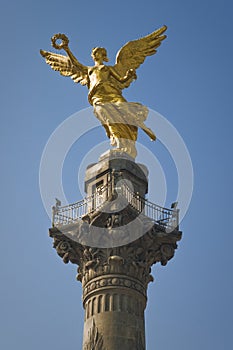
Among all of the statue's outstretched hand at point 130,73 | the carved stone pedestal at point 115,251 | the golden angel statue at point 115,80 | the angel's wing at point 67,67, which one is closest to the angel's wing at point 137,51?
the golden angel statue at point 115,80

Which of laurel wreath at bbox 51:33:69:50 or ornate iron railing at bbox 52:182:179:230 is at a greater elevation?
laurel wreath at bbox 51:33:69:50

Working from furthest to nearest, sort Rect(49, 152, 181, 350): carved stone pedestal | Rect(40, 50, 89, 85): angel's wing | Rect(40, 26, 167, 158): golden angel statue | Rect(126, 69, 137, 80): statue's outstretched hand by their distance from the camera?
Rect(40, 50, 89, 85): angel's wing → Rect(126, 69, 137, 80): statue's outstretched hand → Rect(40, 26, 167, 158): golden angel statue → Rect(49, 152, 181, 350): carved stone pedestal

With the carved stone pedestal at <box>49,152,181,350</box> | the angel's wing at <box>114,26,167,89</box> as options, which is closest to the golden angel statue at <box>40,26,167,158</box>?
the angel's wing at <box>114,26,167,89</box>

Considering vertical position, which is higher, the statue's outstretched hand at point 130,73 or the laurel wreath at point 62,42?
the laurel wreath at point 62,42

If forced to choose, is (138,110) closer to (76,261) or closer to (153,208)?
(153,208)

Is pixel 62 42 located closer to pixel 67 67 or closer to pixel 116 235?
pixel 67 67

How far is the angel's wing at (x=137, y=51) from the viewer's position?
33.0 metres

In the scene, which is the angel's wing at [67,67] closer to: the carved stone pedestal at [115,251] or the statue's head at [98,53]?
the statue's head at [98,53]

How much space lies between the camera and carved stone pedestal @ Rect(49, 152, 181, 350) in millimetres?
26219

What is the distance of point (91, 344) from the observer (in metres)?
25.8

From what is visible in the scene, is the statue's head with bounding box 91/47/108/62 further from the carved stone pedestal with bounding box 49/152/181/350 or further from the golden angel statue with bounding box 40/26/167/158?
the carved stone pedestal with bounding box 49/152/181/350

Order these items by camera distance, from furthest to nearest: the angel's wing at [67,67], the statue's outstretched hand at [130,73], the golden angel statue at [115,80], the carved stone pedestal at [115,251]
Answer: the angel's wing at [67,67]
the statue's outstretched hand at [130,73]
the golden angel statue at [115,80]
the carved stone pedestal at [115,251]

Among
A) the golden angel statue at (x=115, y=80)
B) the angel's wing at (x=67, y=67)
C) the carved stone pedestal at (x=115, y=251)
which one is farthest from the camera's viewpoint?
the angel's wing at (x=67, y=67)

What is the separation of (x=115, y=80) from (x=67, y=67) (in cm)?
286
